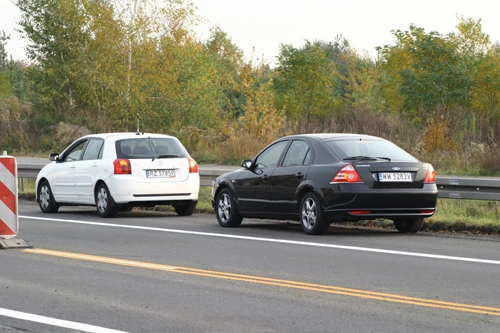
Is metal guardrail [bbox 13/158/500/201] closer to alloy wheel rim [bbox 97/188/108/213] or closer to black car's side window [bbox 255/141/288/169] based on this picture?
black car's side window [bbox 255/141/288/169]

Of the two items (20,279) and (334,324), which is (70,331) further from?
(20,279)

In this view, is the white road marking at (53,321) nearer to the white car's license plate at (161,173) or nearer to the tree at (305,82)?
the white car's license plate at (161,173)

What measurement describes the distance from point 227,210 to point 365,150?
2.86 m

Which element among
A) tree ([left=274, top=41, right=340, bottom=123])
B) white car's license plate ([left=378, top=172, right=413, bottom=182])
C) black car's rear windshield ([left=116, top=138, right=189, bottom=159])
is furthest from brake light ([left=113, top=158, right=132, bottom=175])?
tree ([left=274, top=41, right=340, bottom=123])

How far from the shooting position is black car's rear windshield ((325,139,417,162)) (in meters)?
14.4

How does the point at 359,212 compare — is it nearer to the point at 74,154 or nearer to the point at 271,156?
the point at 271,156

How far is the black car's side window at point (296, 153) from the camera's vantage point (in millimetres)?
14969

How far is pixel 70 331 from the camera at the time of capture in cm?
693

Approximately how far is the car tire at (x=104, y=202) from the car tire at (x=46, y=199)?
1.69 m

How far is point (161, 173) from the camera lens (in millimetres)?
18359

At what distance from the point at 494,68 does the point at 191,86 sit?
15674 mm

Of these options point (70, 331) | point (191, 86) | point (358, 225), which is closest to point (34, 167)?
point (358, 225)

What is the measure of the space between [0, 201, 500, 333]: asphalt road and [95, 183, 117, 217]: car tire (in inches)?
111

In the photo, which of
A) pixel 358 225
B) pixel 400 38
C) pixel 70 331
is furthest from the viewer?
pixel 400 38
